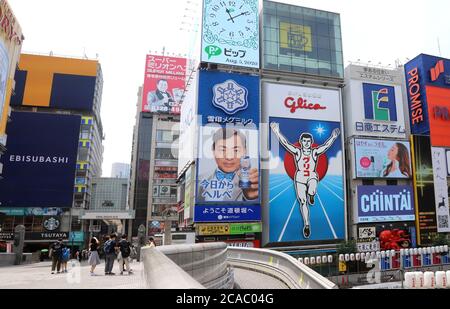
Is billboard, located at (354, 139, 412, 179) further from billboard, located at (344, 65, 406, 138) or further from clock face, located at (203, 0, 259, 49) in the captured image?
clock face, located at (203, 0, 259, 49)

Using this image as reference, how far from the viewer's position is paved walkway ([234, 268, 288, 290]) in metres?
17.0

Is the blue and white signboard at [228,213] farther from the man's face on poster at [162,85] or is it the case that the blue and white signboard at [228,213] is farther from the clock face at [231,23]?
the man's face on poster at [162,85]

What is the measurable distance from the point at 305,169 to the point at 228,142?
966cm

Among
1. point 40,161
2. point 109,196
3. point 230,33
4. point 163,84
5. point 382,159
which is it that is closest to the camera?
point 230,33

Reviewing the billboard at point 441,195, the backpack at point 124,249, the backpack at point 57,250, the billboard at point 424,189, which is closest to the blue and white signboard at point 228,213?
the billboard at point 424,189

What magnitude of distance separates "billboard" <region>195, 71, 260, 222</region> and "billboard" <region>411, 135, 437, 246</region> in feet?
69.3

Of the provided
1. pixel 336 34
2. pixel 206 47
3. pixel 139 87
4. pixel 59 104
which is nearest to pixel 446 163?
pixel 336 34

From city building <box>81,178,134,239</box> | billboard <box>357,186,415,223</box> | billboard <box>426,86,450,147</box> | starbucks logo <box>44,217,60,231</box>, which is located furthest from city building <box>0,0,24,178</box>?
billboard <box>426,86,450,147</box>

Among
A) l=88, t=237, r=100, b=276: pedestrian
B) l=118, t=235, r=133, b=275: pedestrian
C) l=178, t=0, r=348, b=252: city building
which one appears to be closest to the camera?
l=118, t=235, r=133, b=275: pedestrian

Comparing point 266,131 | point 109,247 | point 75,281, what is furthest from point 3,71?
point 75,281

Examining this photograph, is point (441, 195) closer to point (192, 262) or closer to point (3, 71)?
point (192, 262)

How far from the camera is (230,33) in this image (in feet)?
139

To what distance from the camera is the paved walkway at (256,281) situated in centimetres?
1695
